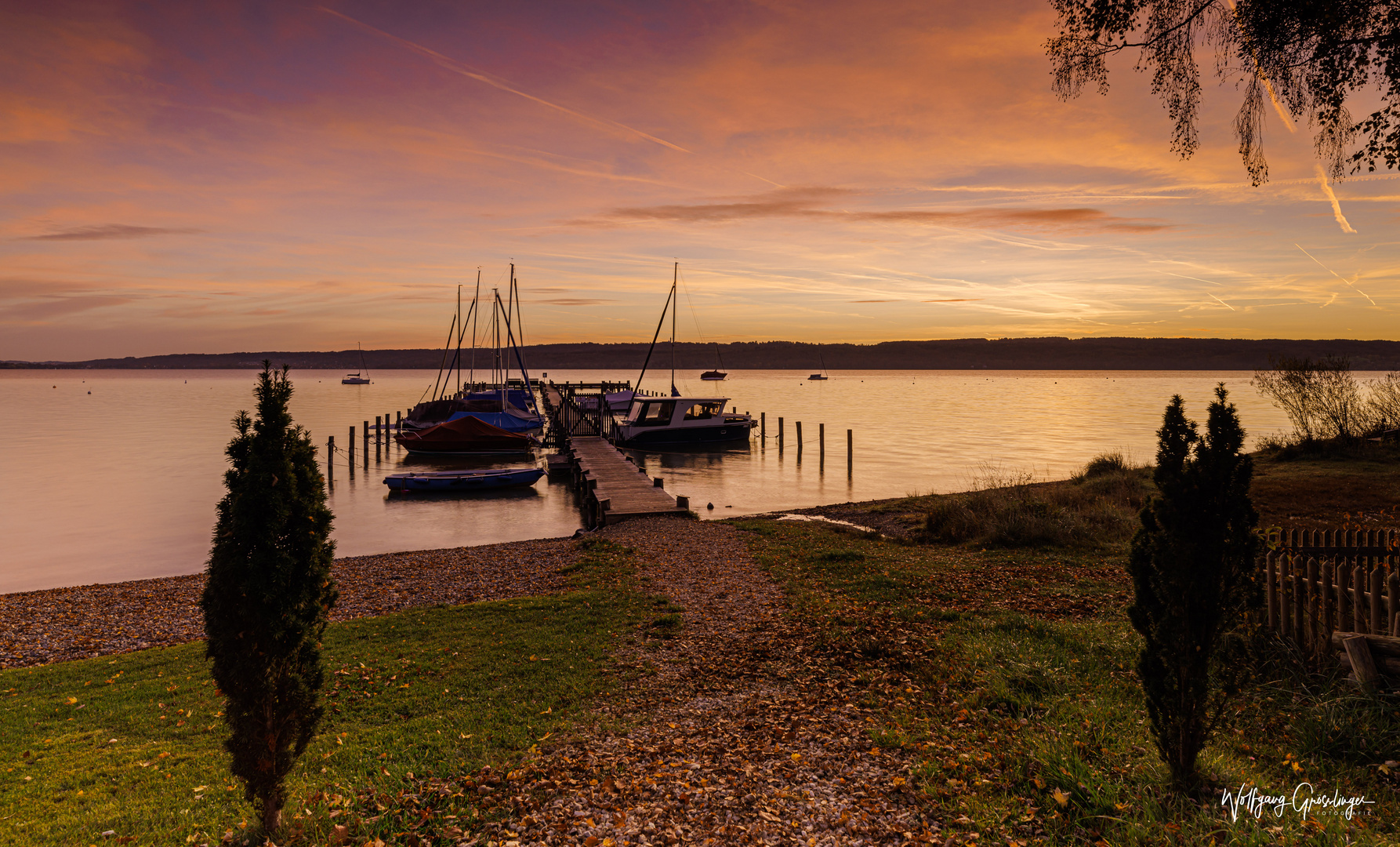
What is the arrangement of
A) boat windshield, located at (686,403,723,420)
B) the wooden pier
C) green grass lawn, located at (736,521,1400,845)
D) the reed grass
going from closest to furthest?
green grass lawn, located at (736,521,1400,845), the reed grass, the wooden pier, boat windshield, located at (686,403,723,420)

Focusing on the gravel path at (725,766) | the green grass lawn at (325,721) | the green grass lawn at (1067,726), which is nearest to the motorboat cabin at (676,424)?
the green grass lawn at (325,721)

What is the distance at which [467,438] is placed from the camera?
43625 mm

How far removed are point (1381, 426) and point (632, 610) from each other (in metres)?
28.8

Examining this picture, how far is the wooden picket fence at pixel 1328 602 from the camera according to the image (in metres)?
6.60

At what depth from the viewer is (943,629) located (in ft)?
30.4

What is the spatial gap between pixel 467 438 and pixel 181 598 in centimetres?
2955

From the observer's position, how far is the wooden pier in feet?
69.8

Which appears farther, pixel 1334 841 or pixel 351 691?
pixel 351 691

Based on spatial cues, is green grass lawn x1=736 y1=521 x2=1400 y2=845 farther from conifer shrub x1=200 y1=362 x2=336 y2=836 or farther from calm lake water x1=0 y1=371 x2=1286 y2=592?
calm lake water x1=0 y1=371 x2=1286 y2=592

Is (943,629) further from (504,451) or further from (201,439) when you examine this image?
(201,439)

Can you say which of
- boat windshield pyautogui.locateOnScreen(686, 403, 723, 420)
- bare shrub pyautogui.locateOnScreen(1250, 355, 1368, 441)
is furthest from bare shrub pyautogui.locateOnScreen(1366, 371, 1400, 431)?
boat windshield pyautogui.locateOnScreen(686, 403, 723, 420)

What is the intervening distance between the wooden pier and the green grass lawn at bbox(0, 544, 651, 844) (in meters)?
9.61

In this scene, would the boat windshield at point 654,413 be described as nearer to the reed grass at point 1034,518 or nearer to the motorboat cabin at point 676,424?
the motorboat cabin at point 676,424

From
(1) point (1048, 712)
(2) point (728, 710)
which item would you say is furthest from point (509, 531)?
(1) point (1048, 712)
